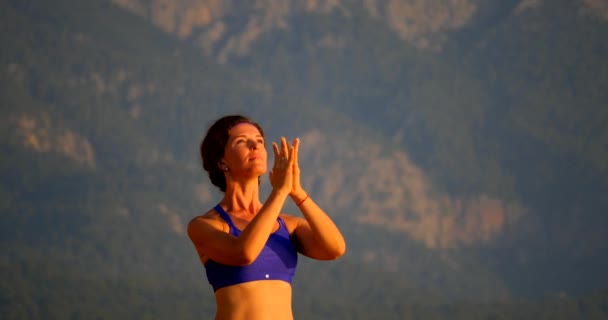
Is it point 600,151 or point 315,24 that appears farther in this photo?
point 315,24

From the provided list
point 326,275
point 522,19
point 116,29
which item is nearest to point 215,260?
point 326,275

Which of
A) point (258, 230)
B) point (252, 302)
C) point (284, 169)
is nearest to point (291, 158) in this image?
point (284, 169)

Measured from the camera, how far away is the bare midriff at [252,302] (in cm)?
628

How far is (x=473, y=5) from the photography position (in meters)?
143

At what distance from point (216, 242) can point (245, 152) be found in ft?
1.74

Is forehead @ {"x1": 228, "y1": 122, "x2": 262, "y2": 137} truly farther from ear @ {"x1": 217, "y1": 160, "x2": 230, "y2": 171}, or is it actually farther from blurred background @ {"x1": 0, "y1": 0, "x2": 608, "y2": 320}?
A: blurred background @ {"x1": 0, "y1": 0, "x2": 608, "y2": 320}

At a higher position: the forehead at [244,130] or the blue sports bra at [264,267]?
the forehead at [244,130]

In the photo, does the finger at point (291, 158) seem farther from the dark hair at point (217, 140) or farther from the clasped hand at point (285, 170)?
the dark hair at point (217, 140)

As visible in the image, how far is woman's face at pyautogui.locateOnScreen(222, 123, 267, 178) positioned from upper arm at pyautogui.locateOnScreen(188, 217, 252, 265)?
31cm

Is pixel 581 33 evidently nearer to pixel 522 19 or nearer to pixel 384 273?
pixel 522 19

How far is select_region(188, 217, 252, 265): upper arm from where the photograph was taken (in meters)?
6.10

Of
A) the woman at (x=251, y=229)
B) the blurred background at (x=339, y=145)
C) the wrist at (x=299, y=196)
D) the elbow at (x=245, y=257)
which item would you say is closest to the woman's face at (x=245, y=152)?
the woman at (x=251, y=229)

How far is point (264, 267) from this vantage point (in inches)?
248

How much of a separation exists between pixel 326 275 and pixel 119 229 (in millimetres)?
17850
